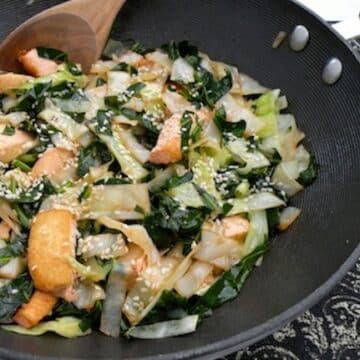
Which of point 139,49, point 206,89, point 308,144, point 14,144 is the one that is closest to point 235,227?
point 308,144

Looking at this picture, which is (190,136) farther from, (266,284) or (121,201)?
(266,284)

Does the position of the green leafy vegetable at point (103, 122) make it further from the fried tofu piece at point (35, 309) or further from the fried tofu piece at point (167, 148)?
the fried tofu piece at point (35, 309)

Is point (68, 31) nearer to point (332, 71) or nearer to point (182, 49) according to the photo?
point (182, 49)

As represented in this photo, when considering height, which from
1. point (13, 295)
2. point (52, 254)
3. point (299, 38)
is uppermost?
point (299, 38)

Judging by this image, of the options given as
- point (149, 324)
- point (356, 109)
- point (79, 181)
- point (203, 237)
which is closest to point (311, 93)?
point (356, 109)

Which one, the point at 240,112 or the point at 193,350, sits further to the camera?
the point at 240,112

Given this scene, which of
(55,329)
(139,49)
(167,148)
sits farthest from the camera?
(139,49)

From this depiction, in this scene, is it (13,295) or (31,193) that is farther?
(31,193)
